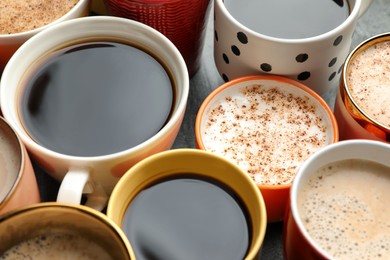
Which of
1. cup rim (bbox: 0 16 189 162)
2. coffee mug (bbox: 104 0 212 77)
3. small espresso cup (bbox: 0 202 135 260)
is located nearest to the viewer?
small espresso cup (bbox: 0 202 135 260)

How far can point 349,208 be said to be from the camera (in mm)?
712

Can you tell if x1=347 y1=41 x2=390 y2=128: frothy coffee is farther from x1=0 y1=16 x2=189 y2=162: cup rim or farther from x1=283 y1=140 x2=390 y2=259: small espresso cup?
x1=0 y1=16 x2=189 y2=162: cup rim

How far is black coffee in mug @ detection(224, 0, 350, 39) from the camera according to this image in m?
0.88

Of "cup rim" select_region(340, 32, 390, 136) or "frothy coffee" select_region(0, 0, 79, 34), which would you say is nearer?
"cup rim" select_region(340, 32, 390, 136)

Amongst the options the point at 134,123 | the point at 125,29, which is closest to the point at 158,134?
the point at 134,123

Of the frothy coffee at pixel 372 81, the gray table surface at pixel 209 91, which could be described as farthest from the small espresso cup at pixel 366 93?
the gray table surface at pixel 209 91

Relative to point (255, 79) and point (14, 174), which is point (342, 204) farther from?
point (14, 174)

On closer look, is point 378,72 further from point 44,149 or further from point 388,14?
point 44,149

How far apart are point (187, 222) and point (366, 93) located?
309 mm

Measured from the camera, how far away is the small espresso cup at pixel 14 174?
27.5 inches

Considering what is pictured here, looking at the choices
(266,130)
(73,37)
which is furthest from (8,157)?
(266,130)

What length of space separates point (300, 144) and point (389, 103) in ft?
0.42

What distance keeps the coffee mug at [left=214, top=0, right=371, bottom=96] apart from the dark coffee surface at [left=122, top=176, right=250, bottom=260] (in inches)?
8.3

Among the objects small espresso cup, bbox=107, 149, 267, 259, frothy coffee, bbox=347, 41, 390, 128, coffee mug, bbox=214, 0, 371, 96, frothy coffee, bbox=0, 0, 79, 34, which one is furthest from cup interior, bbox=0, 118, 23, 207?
frothy coffee, bbox=347, 41, 390, 128
